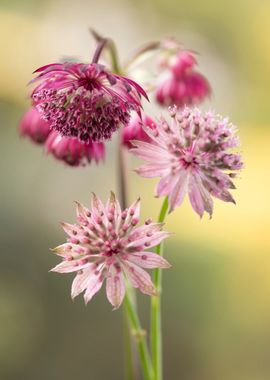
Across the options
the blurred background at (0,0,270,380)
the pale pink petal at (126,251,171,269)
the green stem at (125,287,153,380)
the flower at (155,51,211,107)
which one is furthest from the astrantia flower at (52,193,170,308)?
the blurred background at (0,0,270,380)

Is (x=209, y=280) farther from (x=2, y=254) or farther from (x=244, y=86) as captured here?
(x=244, y=86)

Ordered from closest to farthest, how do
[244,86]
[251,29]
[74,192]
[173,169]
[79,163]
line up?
[173,169] < [79,163] < [74,192] < [244,86] < [251,29]

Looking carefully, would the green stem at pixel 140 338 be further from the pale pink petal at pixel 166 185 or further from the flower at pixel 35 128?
the flower at pixel 35 128

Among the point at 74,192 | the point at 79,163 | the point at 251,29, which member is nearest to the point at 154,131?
the point at 79,163

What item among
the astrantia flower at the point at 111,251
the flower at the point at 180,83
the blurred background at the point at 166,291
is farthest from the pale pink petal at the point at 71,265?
the blurred background at the point at 166,291

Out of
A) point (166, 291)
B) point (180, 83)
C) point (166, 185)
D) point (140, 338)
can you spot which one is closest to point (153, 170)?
point (166, 185)
